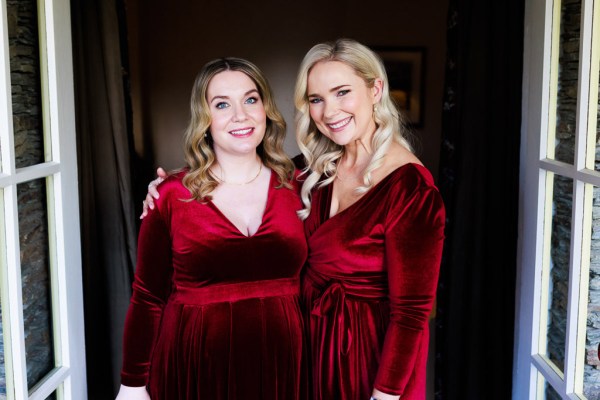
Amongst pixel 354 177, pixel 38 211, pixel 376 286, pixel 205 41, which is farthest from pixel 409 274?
pixel 205 41

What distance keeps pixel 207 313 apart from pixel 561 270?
3.25 ft

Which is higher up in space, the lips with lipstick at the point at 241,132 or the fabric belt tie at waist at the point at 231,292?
the lips with lipstick at the point at 241,132

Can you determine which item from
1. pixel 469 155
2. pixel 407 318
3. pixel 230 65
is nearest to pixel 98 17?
pixel 230 65

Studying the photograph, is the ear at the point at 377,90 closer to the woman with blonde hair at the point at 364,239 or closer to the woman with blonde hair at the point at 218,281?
the woman with blonde hair at the point at 364,239

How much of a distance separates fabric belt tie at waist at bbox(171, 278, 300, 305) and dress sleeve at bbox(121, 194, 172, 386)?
74 millimetres

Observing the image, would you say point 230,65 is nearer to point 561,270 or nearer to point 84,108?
point 84,108

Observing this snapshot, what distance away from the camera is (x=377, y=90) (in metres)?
1.89

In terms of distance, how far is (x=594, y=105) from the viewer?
154cm

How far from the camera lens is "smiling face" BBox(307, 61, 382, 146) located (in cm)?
184

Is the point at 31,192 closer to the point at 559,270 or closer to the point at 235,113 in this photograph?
the point at 235,113

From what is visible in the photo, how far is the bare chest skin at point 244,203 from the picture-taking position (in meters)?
1.88

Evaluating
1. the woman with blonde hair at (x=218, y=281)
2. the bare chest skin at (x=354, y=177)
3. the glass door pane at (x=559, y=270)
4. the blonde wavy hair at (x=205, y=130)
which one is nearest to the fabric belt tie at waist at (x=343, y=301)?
the woman with blonde hair at (x=218, y=281)

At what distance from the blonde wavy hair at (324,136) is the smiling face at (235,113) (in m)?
0.15

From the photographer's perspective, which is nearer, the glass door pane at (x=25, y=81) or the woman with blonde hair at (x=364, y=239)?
the glass door pane at (x=25, y=81)
